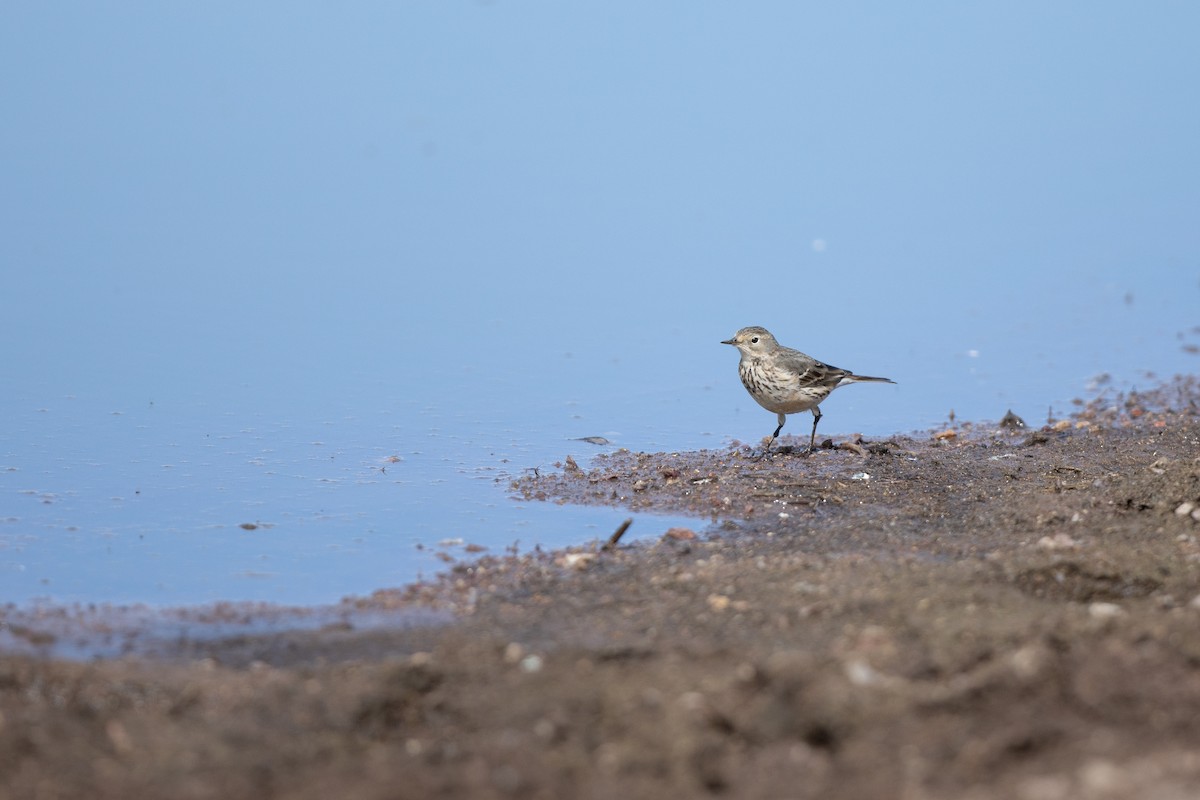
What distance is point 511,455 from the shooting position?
31.1 feet

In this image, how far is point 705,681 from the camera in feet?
15.2

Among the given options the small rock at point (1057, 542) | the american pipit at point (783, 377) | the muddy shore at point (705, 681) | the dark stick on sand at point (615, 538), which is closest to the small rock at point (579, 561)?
the muddy shore at point (705, 681)

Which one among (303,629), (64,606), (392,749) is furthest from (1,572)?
(392,749)

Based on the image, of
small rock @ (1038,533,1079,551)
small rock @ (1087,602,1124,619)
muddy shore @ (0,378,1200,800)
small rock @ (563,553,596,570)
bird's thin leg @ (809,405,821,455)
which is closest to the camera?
muddy shore @ (0,378,1200,800)

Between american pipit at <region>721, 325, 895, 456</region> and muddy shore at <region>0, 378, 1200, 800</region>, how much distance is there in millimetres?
2501

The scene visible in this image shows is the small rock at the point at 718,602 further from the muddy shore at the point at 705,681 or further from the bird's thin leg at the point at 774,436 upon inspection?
the bird's thin leg at the point at 774,436

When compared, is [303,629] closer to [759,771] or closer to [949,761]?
[759,771]

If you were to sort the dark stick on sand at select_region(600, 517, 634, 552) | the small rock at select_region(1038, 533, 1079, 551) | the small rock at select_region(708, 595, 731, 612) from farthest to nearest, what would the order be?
the dark stick on sand at select_region(600, 517, 634, 552) < the small rock at select_region(1038, 533, 1079, 551) < the small rock at select_region(708, 595, 731, 612)

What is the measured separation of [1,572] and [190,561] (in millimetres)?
920

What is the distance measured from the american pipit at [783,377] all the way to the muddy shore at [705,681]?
8.20 ft

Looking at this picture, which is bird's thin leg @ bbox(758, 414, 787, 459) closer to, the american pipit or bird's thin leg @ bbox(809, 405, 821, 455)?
the american pipit

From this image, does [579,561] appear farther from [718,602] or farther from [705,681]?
[705,681]

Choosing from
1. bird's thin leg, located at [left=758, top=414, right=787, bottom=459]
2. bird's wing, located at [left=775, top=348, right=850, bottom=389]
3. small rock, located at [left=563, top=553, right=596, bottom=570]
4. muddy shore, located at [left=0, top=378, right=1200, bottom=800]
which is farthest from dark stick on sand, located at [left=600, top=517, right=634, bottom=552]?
bird's wing, located at [left=775, top=348, right=850, bottom=389]

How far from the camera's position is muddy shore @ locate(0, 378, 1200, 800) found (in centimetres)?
411
